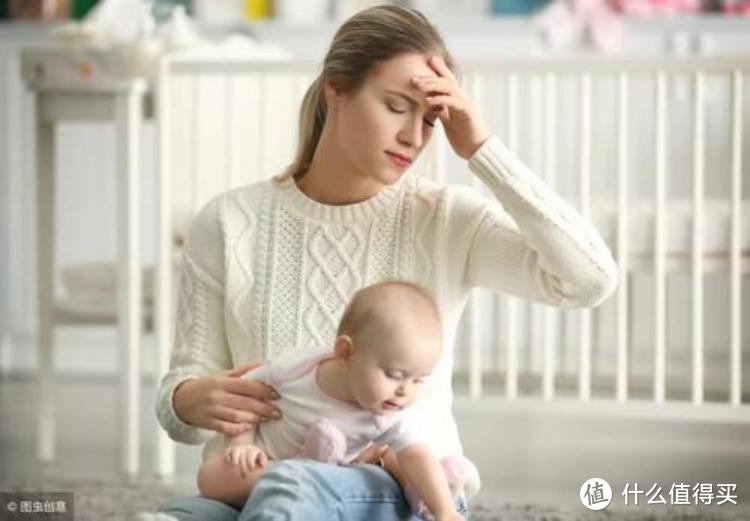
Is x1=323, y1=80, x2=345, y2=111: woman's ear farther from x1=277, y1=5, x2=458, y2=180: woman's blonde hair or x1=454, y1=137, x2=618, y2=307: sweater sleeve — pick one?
x1=454, y1=137, x2=618, y2=307: sweater sleeve

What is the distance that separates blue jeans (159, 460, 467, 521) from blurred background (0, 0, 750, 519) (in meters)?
0.90

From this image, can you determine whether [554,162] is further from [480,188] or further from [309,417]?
[309,417]

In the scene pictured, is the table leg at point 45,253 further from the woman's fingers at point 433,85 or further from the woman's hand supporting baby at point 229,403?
the woman's fingers at point 433,85

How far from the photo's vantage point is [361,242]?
1.53 metres

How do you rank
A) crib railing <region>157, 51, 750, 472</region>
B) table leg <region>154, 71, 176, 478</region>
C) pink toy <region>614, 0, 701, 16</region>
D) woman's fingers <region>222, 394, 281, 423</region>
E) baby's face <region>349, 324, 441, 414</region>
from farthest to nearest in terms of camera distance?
1. pink toy <region>614, 0, 701, 16</region>
2. table leg <region>154, 71, 176, 478</region>
3. crib railing <region>157, 51, 750, 472</region>
4. woman's fingers <region>222, 394, 281, 423</region>
5. baby's face <region>349, 324, 441, 414</region>

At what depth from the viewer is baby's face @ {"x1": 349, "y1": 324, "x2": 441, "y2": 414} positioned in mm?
1264

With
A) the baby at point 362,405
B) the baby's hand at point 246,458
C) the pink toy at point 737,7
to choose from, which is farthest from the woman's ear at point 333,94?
the pink toy at point 737,7

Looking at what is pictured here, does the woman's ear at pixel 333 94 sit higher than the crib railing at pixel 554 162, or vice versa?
the woman's ear at pixel 333 94

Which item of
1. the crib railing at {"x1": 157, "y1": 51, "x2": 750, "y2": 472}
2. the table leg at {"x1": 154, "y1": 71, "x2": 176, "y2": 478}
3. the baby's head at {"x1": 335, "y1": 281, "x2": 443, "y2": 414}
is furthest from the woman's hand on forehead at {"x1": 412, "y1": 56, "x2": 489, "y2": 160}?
the table leg at {"x1": 154, "y1": 71, "x2": 176, "y2": 478}

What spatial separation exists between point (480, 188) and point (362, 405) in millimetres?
1705

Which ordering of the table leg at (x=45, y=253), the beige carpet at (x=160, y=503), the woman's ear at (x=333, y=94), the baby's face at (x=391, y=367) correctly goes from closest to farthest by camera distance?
the baby's face at (x=391, y=367)
the woman's ear at (x=333, y=94)
the beige carpet at (x=160, y=503)
the table leg at (x=45, y=253)

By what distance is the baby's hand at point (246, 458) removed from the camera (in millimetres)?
1357

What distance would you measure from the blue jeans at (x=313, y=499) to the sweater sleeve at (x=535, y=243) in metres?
0.27

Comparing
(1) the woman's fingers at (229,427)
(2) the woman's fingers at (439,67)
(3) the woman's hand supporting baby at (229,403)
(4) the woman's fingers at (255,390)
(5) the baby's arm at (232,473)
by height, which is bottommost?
(5) the baby's arm at (232,473)
